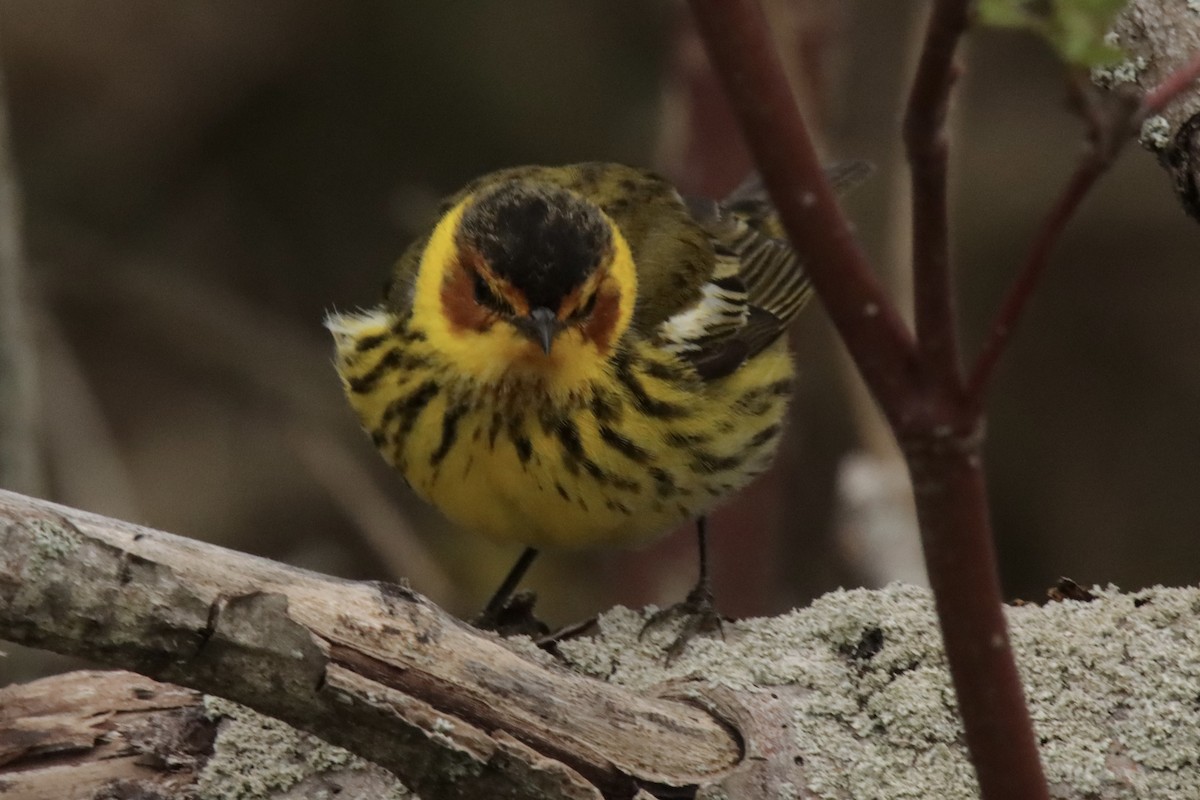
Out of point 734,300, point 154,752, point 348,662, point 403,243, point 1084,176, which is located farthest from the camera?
point 403,243

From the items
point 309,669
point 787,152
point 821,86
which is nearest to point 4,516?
point 309,669

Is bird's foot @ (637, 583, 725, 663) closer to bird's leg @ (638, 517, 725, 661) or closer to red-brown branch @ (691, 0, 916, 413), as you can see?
bird's leg @ (638, 517, 725, 661)

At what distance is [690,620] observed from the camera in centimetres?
312

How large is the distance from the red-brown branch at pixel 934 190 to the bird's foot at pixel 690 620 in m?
1.59

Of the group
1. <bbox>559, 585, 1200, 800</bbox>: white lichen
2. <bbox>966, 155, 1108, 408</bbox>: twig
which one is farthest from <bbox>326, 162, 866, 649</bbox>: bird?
<bbox>966, 155, 1108, 408</bbox>: twig

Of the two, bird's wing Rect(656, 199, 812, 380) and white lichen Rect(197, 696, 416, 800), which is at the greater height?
bird's wing Rect(656, 199, 812, 380)

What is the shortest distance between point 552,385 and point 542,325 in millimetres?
159

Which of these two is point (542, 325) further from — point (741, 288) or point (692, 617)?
point (741, 288)

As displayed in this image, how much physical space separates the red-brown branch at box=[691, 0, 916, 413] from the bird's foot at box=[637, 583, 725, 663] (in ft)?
5.13

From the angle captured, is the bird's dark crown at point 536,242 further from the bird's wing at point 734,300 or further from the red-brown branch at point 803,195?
the red-brown branch at point 803,195

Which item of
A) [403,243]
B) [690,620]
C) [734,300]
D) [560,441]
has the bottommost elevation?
[690,620]

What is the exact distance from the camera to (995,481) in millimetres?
7145

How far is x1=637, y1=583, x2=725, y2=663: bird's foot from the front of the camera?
2.98m

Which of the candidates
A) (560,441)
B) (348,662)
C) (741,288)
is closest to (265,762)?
(348,662)
